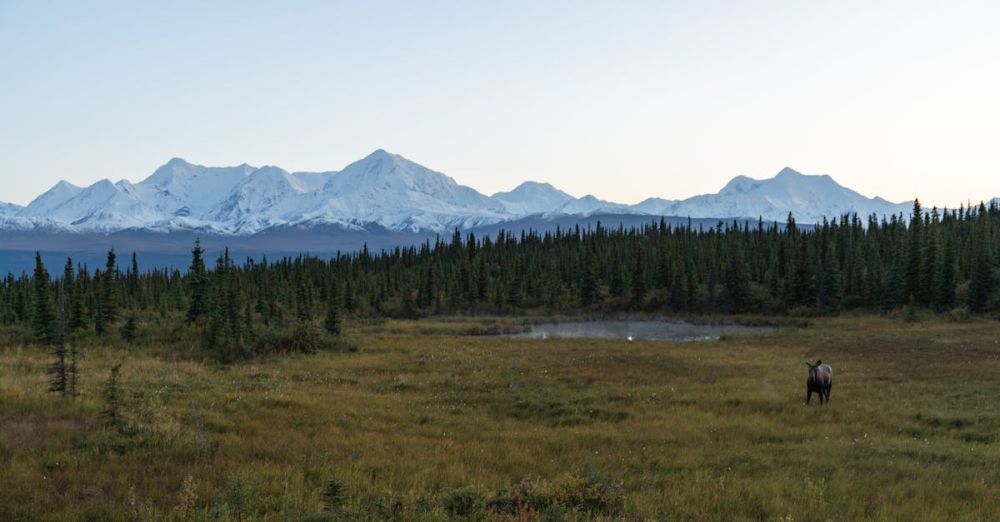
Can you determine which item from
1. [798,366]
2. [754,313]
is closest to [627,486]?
[798,366]

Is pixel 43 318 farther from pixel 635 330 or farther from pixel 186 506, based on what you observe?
pixel 635 330

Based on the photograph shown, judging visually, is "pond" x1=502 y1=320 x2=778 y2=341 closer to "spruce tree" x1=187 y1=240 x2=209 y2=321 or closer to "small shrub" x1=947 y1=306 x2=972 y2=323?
"small shrub" x1=947 y1=306 x2=972 y2=323

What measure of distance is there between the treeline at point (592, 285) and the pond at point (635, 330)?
17762mm

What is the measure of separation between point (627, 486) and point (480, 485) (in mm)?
3019

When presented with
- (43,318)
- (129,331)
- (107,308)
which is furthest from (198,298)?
(43,318)

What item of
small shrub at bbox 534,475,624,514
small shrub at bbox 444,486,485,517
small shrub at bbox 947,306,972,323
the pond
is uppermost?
small shrub at bbox 534,475,624,514

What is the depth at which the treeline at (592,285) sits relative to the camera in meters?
48.3

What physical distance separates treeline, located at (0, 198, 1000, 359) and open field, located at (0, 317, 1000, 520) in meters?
18.7

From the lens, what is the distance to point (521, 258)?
144500 mm

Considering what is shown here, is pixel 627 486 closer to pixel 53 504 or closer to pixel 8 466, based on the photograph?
pixel 53 504

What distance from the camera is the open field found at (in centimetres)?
984

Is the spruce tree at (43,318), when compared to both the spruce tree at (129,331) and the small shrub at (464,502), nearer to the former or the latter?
the spruce tree at (129,331)

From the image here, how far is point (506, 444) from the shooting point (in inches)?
609

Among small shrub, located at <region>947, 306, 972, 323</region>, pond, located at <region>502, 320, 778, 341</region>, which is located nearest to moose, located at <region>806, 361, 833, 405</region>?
pond, located at <region>502, 320, 778, 341</region>
